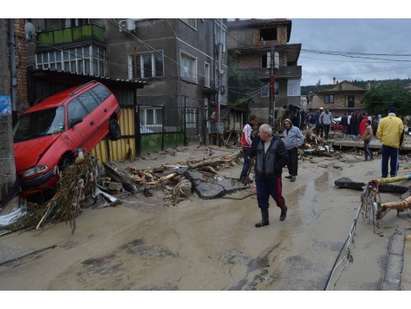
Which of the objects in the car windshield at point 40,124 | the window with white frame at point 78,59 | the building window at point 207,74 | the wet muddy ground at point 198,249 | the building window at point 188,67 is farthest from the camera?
the building window at point 207,74

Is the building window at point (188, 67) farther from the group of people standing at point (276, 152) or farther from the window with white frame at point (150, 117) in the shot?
the group of people standing at point (276, 152)

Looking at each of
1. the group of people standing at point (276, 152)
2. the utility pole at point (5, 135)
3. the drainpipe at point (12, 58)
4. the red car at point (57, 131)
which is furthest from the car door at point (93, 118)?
the group of people standing at point (276, 152)

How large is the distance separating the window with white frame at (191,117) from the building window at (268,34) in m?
23.6

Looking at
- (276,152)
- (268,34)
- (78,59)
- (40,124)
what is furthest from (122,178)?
(268,34)

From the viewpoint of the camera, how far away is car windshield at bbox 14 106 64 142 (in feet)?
26.5

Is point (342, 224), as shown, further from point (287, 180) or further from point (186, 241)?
point (287, 180)

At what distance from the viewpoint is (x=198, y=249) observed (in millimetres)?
5164

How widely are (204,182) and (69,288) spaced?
17.4 ft

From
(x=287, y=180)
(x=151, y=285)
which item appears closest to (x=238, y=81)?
(x=287, y=180)

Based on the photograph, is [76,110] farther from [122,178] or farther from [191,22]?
[191,22]

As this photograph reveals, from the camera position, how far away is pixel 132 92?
1367cm

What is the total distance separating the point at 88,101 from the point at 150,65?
12.3 meters

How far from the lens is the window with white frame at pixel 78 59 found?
21.5 metres

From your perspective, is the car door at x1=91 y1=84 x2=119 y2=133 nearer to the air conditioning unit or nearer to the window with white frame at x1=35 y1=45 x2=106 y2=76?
the air conditioning unit
